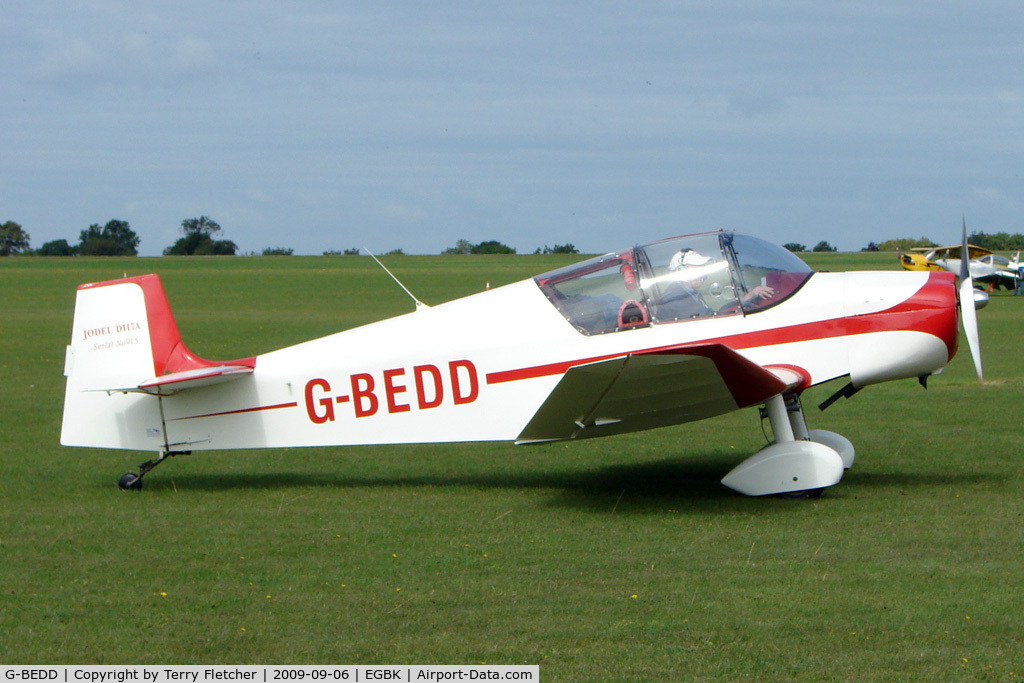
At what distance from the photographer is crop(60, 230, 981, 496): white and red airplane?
283 inches

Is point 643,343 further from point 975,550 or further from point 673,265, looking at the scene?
point 975,550

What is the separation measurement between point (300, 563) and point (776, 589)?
275 centimetres

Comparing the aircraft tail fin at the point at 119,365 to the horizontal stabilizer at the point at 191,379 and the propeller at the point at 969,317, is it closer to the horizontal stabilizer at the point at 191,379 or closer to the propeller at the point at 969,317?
the horizontal stabilizer at the point at 191,379

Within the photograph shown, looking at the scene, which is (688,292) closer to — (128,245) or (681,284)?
(681,284)

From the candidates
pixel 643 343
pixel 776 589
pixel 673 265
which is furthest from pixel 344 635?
pixel 673 265

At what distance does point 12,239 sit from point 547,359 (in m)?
130

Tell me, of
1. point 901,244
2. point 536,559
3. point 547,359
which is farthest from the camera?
point 901,244

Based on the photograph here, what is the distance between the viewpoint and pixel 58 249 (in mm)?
115625

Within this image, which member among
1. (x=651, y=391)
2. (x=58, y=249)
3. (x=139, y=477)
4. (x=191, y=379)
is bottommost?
(x=139, y=477)

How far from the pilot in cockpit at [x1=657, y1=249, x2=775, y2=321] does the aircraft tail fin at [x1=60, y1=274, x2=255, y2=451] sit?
330 centimetres

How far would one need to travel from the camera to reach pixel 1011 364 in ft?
54.2

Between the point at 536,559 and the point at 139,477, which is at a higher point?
the point at 139,477
